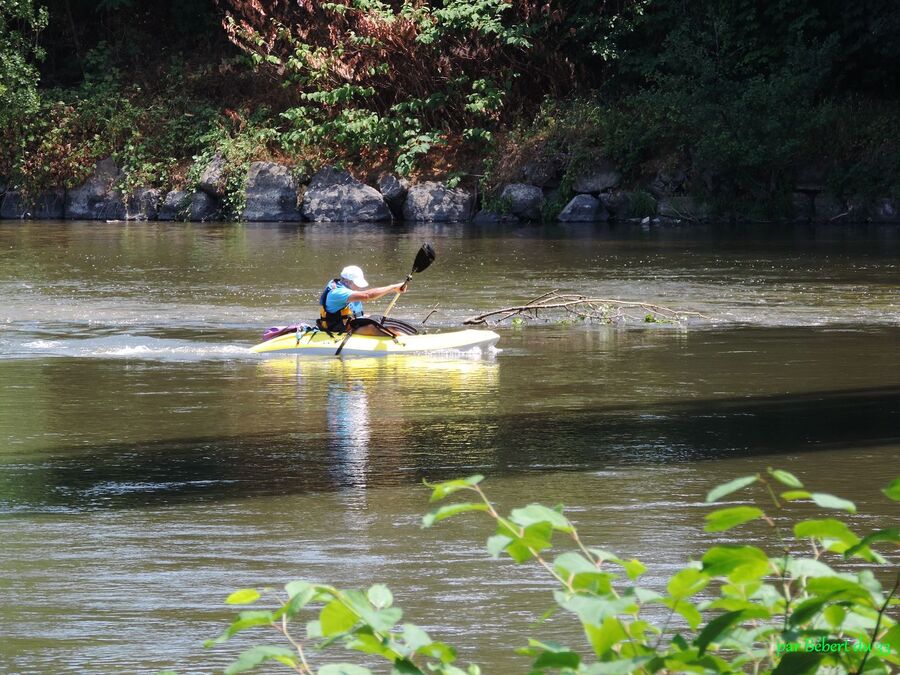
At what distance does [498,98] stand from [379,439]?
2575 cm

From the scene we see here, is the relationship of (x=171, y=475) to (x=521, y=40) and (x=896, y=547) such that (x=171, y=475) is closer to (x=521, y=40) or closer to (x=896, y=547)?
(x=896, y=547)

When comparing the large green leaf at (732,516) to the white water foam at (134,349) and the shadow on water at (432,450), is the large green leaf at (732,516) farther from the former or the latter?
the white water foam at (134,349)

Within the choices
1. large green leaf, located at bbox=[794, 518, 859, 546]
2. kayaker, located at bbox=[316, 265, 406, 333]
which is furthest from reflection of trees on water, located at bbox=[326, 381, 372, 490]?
large green leaf, located at bbox=[794, 518, 859, 546]

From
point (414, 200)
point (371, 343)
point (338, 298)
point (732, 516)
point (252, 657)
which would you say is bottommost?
point (371, 343)

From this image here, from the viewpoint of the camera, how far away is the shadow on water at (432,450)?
25.4ft

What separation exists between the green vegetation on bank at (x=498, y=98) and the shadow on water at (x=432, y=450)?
20.6 meters

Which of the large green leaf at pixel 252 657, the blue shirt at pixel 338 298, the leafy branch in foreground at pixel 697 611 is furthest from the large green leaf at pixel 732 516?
the blue shirt at pixel 338 298

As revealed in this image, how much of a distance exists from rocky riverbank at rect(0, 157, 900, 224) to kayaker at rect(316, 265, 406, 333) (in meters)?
19.0

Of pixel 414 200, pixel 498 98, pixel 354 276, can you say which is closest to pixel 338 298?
pixel 354 276

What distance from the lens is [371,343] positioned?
13.3 m

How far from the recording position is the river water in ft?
18.6

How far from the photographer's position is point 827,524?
231cm

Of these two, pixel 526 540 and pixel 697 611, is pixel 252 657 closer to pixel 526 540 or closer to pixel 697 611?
pixel 526 540

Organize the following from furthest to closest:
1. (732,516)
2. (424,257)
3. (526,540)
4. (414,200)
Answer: (414,200) < (424,257) < (526,540) < (732,516)
